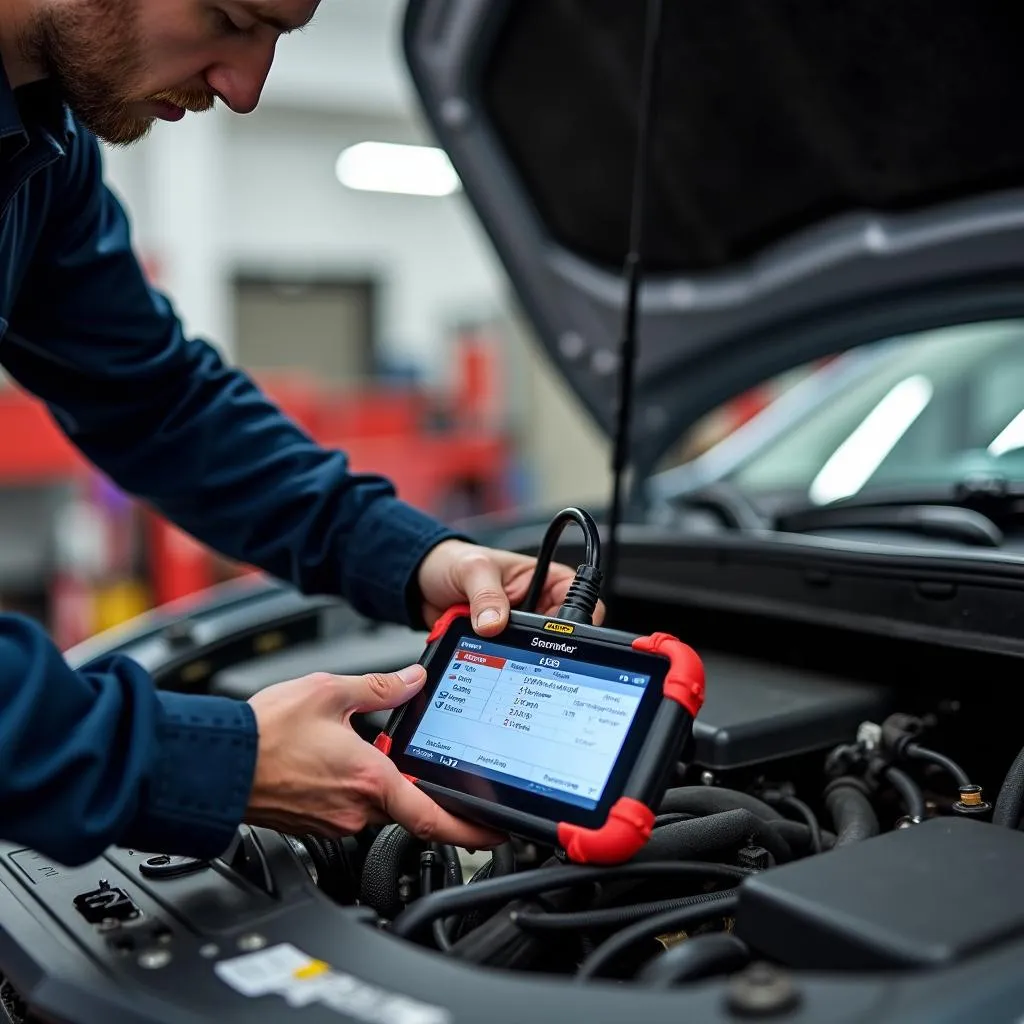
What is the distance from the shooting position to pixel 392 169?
33.9 feet

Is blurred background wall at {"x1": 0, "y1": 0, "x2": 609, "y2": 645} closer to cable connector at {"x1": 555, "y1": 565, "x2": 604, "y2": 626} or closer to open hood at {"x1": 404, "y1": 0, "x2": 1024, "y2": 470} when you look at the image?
open hood at {"x1": 404, "y1": 0, "x2": 1024, "y2": 470}

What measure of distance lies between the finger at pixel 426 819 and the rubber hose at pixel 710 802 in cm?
17

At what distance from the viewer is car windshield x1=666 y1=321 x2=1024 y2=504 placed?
1.71 meters

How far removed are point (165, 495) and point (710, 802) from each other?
28.8 inches

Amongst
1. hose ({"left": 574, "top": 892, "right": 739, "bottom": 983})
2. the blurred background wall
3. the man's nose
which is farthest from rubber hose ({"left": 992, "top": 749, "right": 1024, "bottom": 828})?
the blurred background wall

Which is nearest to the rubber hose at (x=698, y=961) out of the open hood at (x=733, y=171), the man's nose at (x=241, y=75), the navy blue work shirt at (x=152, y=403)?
the navy blue work shirt at (x=152, y=403)

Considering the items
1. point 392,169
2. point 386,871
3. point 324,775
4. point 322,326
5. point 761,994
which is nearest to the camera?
point 761,994

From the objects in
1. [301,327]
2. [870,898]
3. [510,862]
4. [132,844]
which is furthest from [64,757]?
[301,327]

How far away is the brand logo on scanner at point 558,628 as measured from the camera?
952 mm

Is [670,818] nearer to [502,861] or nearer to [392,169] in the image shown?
[502,861]

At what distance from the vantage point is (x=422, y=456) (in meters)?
6.21

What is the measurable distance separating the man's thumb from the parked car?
4.8 inches

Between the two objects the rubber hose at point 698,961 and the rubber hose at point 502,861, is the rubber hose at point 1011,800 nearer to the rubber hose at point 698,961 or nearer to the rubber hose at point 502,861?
the rubber hose at point 698,961

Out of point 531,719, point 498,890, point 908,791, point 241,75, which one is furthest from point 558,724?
point 241,75
